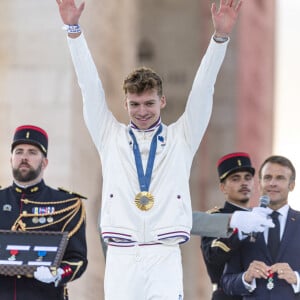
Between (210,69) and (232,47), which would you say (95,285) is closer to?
(210,69)

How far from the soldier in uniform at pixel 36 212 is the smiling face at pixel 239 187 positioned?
1333 millimetres

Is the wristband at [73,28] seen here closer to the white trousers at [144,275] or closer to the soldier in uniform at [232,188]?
the white trousers at [144,275]

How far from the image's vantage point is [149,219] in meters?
9.43

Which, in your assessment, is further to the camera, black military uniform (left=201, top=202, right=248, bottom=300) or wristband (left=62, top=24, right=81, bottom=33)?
black military uniform (left=201, top=202, right=248, bottom=300)

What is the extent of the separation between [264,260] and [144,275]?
155cm

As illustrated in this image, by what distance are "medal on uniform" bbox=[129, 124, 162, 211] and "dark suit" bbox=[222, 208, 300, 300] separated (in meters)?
1.49

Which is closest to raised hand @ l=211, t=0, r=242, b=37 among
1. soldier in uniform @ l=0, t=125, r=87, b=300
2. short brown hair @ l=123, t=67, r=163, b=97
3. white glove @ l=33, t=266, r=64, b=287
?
short brown hair @ l=123, t=67, r=163, b=97

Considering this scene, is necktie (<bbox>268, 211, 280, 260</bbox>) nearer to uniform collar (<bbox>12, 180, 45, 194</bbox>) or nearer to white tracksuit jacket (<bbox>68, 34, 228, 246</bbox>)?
white tracksuit jacket (<bbox>68, 34, 228, 246</bbox>)

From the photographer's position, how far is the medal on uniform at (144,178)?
372 inches

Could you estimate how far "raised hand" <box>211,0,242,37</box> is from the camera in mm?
9612

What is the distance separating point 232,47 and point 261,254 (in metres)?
19.1

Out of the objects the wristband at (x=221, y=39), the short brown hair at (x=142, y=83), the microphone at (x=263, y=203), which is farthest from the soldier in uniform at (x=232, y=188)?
the wristband at (x=221, y=39)

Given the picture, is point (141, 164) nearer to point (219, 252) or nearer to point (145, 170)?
point (145, 170)

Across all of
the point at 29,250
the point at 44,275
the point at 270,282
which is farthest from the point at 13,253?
the point at 270,282
